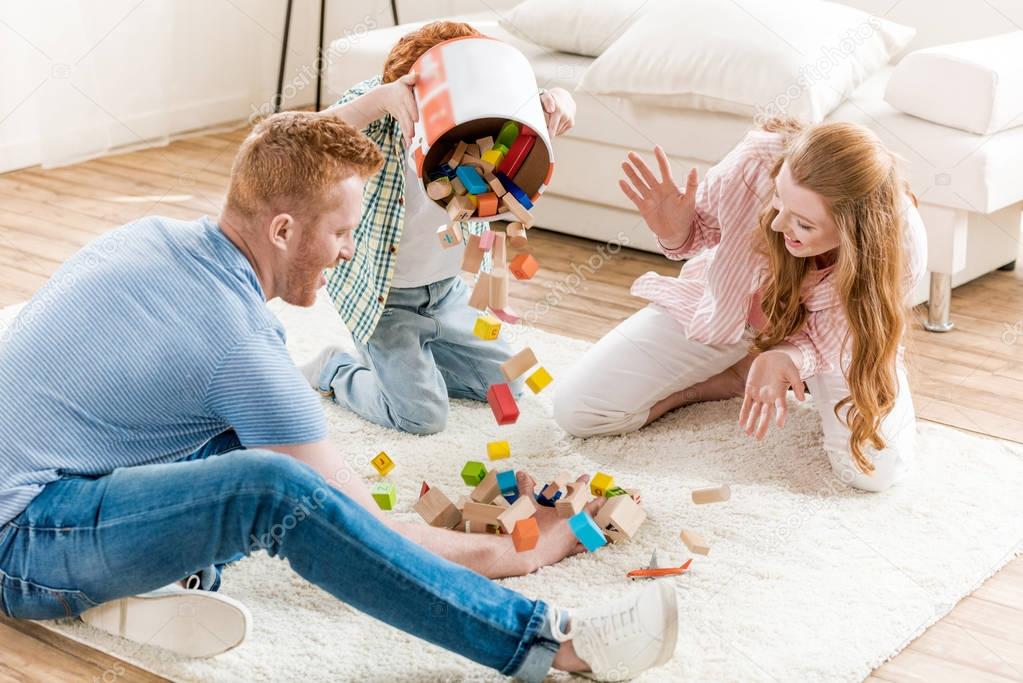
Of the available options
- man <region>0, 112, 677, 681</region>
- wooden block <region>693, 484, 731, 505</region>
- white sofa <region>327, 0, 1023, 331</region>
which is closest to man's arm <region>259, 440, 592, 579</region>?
man <region>0, 112, 677, 681</region>

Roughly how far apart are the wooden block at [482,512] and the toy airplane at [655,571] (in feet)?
0.69

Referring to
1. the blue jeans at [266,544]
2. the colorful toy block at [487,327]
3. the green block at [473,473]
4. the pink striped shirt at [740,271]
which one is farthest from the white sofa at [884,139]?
the blue jeans at [266,544]

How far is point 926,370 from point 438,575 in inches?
59.1

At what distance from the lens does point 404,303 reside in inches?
89.1

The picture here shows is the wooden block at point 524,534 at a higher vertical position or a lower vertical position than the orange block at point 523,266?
lower

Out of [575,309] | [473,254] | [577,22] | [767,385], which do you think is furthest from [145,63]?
[767,385]

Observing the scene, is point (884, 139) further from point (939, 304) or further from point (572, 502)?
point (572, 502)

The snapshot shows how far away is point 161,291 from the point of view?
1407 mm

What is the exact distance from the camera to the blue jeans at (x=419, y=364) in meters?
2.20

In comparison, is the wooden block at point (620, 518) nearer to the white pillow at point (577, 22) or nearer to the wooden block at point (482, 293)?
the wooden block at point (482, 293)

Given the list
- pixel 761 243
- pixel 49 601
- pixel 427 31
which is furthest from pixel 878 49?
pixel 49 601

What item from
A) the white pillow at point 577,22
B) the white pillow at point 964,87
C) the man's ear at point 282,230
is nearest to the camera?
the man's ear at point 282,230

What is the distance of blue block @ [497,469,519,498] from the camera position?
1.88 metres

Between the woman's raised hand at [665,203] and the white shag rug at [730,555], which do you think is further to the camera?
the woman's raised hand at [665,203]
